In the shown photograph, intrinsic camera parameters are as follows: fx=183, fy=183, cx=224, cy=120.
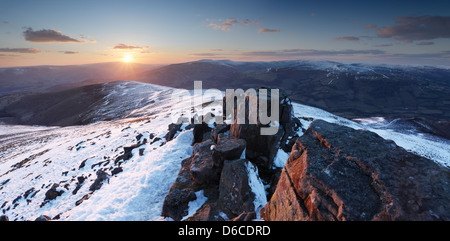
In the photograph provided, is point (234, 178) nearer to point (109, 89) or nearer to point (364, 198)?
point (364, 198)

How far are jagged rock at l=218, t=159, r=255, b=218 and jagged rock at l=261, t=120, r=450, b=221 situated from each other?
225 centimetres

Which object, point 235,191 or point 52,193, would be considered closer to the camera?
point 235,191

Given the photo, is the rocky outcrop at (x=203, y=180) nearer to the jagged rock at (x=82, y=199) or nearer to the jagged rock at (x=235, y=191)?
the jagged rock at (x=235, y=191)

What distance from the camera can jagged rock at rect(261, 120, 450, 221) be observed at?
225 inches

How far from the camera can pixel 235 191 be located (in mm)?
11781

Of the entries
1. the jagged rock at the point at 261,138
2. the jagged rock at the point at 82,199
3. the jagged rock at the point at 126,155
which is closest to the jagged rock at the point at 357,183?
the jagged rock at the point at 261,138

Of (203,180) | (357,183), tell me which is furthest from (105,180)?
(357,183)

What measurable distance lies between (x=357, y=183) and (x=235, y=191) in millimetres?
6879

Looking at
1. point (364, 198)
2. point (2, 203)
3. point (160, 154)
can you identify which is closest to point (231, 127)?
point (160, 154)

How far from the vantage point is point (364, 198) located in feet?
20.7

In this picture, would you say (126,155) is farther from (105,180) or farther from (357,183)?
(357,183)

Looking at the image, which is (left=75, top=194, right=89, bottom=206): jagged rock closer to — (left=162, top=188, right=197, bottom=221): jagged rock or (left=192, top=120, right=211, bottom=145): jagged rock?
(left=162, top=188, right=197, bottom=221): jagged rock

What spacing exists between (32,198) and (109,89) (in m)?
121
